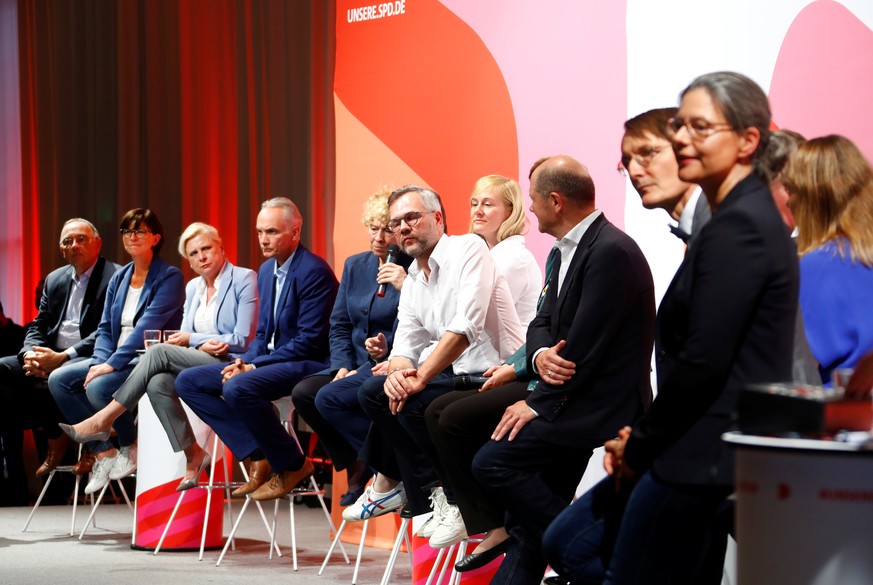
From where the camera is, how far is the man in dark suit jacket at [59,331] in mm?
7363

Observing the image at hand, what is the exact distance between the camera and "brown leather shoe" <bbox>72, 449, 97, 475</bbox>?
275 inches

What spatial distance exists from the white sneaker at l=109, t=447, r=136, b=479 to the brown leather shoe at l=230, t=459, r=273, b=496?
1163mm

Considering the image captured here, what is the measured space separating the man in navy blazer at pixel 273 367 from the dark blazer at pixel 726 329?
3467 mm

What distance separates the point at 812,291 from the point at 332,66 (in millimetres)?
6063

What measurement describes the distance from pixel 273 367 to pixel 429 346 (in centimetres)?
121

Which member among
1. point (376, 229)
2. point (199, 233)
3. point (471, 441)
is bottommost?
point (471, 441)

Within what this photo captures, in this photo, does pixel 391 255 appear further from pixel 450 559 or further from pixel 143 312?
pixel 143 312

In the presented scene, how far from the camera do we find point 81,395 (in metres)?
6.96

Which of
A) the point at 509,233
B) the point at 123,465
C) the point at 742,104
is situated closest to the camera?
the point at 742,104

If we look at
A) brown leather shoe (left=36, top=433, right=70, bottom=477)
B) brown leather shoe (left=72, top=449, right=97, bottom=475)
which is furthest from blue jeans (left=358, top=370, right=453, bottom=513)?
brown leather shoe (left=36, top=433, right=70, bottom=477)

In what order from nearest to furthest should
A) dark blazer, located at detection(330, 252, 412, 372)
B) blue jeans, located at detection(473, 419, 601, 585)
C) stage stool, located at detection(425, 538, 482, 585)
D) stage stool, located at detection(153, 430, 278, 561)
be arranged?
blue jeans, located at detection(473, 419, 601, 585), stage stool, located at detection(425, 538, 482, 585), dark blazer, located at detection(330, 252, 412, 372), stage stool, located at detection(153, 430, 278, 561)

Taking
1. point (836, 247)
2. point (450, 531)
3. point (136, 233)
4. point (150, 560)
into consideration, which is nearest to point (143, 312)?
point (136, 233)

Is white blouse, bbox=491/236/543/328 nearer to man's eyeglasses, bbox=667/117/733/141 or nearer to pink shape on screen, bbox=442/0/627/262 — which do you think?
pink shape on screen, bbox=442/0/627/262

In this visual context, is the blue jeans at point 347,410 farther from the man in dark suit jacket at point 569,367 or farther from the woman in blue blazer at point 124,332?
the woman in blue blazer at point 124,332
